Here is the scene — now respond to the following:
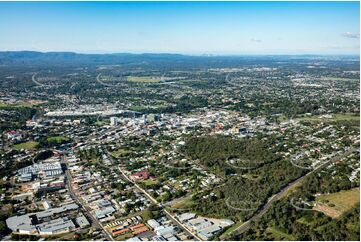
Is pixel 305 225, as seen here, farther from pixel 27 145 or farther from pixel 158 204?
pixel 27 145

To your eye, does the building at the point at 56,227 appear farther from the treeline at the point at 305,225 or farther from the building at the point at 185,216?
the treeline at the point at 305,225

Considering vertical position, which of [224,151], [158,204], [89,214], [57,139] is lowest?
[89,214]

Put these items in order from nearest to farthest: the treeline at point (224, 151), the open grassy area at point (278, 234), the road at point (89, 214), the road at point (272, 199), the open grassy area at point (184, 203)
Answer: the open grassy area at point (278, 234) → the road at point (89, 214) → the road at point (272, 199) → the open grassy area at point (184, 203) → the treeline at point (224, 151)

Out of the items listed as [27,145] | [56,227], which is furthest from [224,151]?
[27,145]

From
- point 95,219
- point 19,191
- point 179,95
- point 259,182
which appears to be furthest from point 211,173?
point 179,95

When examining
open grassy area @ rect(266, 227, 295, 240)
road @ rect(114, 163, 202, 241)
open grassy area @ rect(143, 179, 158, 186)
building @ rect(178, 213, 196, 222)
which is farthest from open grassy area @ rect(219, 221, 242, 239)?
open grassy area @ rect(143, 179, 158, 186)

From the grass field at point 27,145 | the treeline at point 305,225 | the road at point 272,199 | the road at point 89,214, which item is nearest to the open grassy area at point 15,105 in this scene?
the grass field at point 27,145

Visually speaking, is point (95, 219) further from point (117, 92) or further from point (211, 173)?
point (117, 92)
